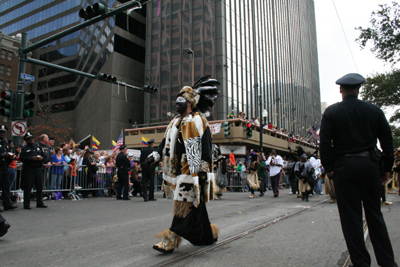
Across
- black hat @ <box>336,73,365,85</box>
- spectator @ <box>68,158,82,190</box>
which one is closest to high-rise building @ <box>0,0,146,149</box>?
spectator @ <box>68,158,82,190</box>

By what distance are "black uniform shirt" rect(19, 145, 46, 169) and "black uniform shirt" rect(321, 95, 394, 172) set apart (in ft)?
24.5

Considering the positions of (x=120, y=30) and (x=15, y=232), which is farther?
(x=120, y=30)

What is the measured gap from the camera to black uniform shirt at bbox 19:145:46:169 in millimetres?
8250

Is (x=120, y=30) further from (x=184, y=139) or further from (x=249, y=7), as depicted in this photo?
(x=184, y=139)

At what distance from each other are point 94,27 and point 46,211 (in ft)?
124

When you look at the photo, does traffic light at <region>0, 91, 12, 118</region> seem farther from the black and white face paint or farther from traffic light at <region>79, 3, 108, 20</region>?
the black and white face paint

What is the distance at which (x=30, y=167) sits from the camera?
8406mm

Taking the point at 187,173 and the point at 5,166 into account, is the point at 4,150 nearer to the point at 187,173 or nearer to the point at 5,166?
the point at 5,166

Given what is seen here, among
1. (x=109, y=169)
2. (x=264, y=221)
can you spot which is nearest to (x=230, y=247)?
(x=264, y=221)

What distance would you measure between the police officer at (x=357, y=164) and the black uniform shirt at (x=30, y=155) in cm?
747

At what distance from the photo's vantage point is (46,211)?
8.02m

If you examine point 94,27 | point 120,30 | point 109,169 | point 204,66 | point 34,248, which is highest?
point 94,27

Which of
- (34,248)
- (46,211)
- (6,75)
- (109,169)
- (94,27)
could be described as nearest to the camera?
(34,248)

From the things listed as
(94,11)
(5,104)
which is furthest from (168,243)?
(5,104)
